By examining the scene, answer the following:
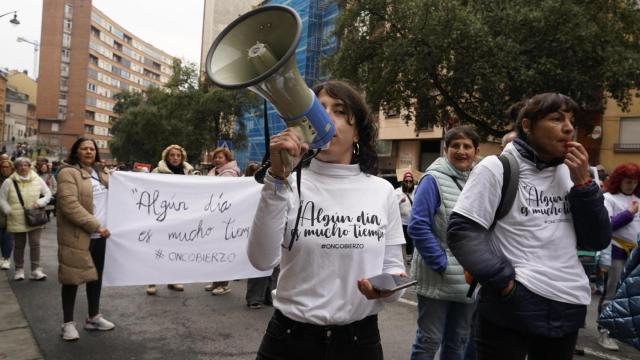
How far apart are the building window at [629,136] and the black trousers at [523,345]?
66.2 feet

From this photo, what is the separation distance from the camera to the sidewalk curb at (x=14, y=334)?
4.14 m

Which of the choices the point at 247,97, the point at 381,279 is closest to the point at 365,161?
the point at 381,279

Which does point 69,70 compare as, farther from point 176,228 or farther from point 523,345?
point 523,345

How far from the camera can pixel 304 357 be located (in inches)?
74.3

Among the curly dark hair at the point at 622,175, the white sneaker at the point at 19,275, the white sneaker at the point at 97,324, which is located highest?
the curly dark hair at the point at 622,175

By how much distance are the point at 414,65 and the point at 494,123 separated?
124 inches

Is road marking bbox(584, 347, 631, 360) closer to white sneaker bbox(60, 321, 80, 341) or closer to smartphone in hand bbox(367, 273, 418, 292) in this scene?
smartphone in hand bbox(367, 273, 418, 292)

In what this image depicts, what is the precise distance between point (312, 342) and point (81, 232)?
341 centimetres

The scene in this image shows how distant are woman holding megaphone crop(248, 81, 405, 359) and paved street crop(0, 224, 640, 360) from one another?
2657 mm

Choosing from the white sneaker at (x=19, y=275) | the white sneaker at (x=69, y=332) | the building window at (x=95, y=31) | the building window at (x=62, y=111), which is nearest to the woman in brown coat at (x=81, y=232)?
the white sneaker at (x=69, y=332)

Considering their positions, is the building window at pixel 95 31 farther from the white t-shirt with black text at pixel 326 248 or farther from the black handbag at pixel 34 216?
the white t-shirt with black text at pixel 326 248

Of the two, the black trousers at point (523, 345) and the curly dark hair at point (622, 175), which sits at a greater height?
the curly dark hair at point (622, 175)

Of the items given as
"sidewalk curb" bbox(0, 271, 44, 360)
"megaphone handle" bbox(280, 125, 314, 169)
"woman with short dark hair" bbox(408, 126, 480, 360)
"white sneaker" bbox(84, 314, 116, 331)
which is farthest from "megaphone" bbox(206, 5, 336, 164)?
"white sneaker" bbox(84, 314, 116, 331)

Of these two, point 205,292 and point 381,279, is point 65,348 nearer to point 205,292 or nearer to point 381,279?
point 205,292
